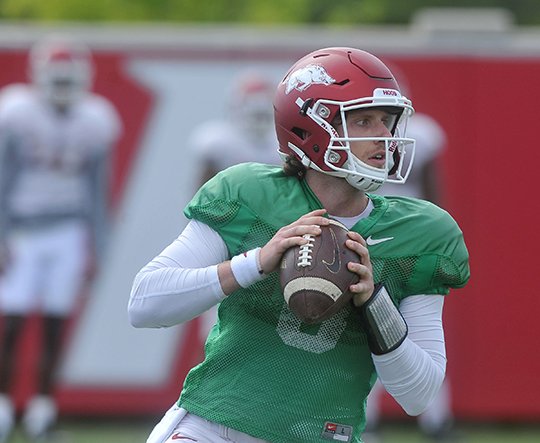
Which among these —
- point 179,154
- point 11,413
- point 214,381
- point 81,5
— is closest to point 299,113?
point 214,381

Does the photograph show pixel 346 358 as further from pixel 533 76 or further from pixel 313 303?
pixel 533 76

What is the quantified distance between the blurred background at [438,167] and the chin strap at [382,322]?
16.4 feet

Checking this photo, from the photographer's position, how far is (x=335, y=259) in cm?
312

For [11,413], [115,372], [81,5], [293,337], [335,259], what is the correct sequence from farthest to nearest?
[81,5], [115,372], [11,413], [293,337], [335,259]

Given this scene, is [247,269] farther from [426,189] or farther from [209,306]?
[426,189]

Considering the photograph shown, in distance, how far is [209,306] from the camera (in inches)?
130

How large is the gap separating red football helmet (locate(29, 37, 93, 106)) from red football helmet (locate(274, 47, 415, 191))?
443 cm

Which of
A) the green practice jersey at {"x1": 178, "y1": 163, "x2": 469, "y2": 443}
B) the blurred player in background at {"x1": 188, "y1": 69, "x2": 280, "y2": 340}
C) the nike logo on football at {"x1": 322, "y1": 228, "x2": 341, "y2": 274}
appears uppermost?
the nike logo on football at {"x1": 322, "y1": 228, "x2": 341, "y2": 274}

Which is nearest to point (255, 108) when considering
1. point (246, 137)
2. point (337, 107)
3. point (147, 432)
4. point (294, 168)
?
point (246, 137)

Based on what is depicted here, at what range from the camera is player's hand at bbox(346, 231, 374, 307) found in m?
3.13

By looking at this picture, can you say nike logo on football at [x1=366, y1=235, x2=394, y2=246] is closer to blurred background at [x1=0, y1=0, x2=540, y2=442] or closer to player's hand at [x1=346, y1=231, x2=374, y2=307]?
player's hand at [x1=346, y1=231, x2=374, y2=307]

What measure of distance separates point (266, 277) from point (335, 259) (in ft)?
0.80

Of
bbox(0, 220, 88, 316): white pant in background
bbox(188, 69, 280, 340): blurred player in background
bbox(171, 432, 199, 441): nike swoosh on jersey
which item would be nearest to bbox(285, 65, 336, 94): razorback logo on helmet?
bbox(171, 432, 199, 441): nike swoosh on jersey

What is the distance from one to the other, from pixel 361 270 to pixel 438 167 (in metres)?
5.20
